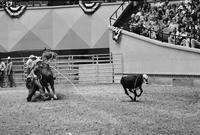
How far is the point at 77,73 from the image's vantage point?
27.6 metres

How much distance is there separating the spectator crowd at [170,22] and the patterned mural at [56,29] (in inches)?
173

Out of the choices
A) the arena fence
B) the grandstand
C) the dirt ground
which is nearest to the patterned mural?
the grandstand

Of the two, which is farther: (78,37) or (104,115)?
(78,37)

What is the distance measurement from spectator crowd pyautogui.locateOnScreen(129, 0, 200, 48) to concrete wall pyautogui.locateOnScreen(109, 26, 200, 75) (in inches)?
18.1

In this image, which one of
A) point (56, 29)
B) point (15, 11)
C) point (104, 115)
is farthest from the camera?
point (15, 11)

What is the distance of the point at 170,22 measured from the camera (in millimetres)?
24031

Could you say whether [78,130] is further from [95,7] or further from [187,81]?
[95,7]

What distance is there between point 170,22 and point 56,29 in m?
10.6

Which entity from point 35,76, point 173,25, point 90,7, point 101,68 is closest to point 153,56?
point 173,25

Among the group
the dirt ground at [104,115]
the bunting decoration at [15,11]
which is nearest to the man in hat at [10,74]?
the bunting decoration at [15,11]

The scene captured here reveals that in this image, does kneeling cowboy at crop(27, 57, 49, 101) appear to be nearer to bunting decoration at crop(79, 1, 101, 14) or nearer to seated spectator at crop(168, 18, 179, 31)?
seated spectator at crop(168, 18, 179, 31)

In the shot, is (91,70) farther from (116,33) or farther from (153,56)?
(153,56)

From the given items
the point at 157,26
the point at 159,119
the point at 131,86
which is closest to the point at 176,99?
the point at 131,86

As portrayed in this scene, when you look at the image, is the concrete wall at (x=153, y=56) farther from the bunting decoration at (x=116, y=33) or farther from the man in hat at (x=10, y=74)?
the man in hat at (x=10, y=74)
